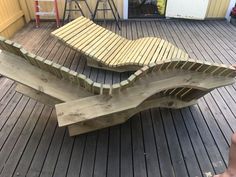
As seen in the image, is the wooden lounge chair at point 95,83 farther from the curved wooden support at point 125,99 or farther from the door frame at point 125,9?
the door frame at point 125,9

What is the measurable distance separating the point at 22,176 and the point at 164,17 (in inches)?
172

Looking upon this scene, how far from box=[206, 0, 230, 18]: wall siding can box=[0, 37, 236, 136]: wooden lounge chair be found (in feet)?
11.7

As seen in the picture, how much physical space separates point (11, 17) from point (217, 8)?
4.34m

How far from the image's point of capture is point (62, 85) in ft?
5.30

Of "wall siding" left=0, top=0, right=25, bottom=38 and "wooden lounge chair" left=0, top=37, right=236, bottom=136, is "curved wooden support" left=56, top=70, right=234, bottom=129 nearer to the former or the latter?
"wooden lounge chair" left=0, top=37, right=236, bottom=136

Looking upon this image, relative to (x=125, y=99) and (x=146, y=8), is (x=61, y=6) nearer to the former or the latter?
(x=146, y=8)

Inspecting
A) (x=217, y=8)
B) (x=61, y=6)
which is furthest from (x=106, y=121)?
(x=217, y=8)

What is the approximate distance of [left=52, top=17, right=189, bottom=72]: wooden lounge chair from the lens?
262cm

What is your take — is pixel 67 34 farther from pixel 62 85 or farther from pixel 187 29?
pixel 187 29

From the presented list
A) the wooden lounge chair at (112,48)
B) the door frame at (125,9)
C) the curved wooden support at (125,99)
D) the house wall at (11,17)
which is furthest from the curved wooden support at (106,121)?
the door frame at (125,9)

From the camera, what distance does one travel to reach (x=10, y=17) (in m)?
4.06

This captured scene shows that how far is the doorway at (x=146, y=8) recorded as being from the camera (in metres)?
4.86

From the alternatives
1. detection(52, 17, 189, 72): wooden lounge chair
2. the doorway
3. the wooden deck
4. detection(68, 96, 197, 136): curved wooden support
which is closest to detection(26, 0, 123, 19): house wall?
the doorway

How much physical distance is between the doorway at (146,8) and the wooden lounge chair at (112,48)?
6.68 ft
